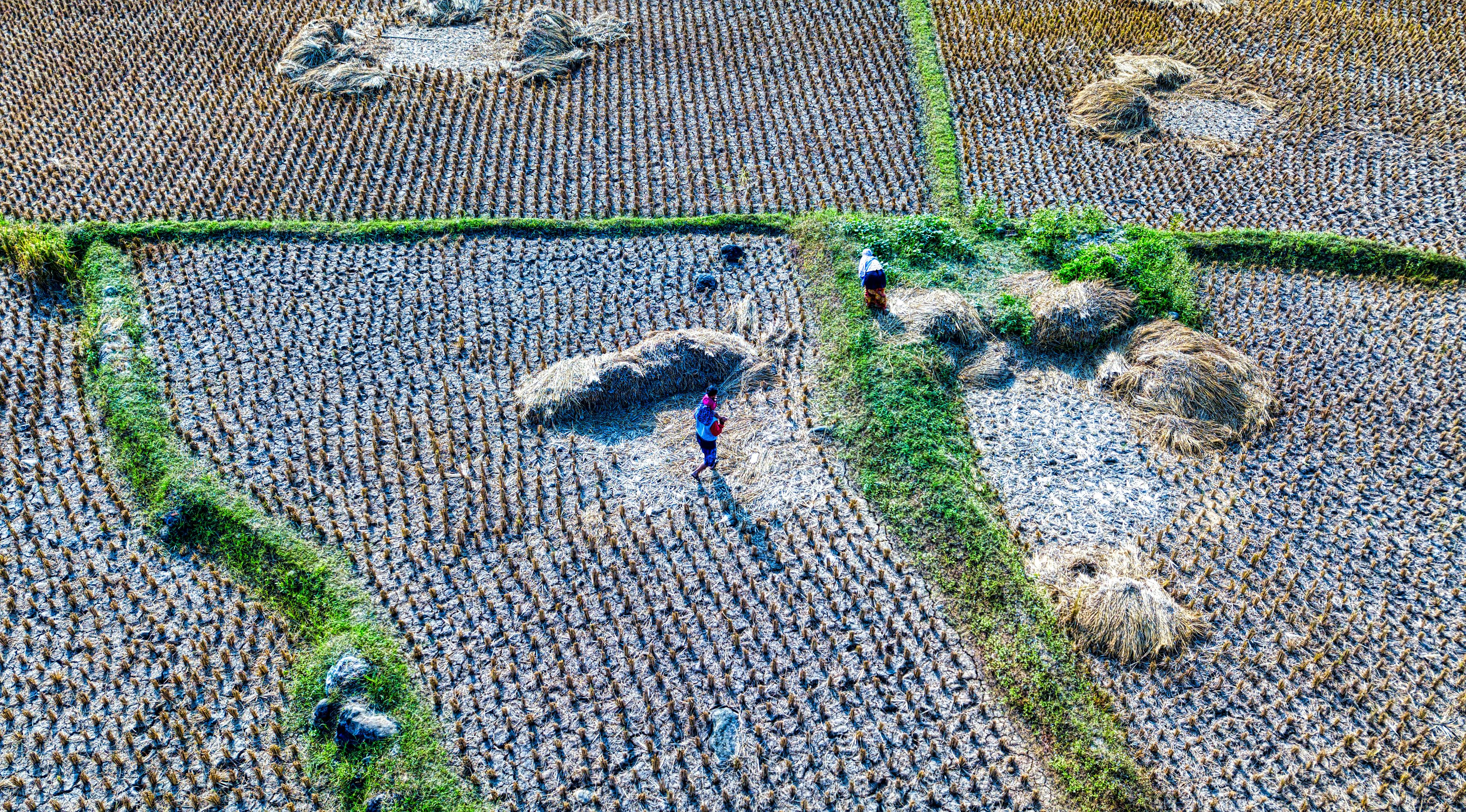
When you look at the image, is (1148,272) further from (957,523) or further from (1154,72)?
(1154,72)

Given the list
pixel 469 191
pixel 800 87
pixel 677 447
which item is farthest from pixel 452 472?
pixel 800 87

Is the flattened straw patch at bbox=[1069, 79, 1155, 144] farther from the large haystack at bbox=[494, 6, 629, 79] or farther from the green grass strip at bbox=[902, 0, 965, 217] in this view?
the large haystack at bbox=[494, 6, 629, 79]

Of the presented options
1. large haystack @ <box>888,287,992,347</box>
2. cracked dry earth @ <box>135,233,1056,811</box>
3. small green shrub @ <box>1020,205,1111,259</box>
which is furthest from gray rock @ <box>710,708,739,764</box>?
small green shrub @ <box>1020,205,1111,259</box>

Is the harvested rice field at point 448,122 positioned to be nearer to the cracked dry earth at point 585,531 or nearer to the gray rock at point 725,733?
the cracked dry earth at point 585,531

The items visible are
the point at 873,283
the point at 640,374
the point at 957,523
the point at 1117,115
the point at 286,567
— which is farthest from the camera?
the point at 1117,115

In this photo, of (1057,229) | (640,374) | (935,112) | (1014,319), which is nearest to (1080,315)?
(1014,319)

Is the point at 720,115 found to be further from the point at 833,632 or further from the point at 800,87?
the point at 833,632

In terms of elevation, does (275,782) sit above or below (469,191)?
below
